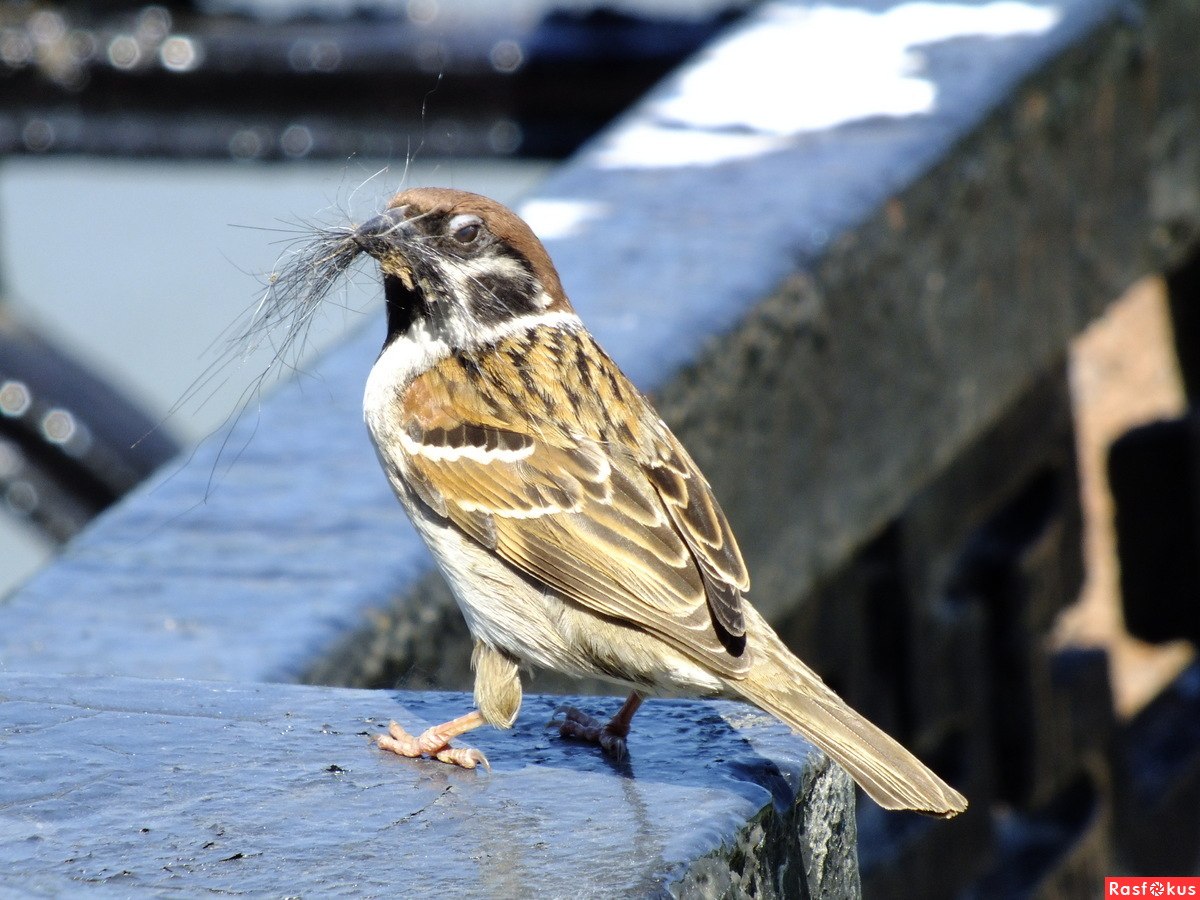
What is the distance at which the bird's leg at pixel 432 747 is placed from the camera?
2611 mm

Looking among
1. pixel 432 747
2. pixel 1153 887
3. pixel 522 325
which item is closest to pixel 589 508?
pixel 522 325

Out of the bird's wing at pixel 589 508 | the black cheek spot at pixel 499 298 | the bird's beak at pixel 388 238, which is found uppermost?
the bird's beak at pixel 388 238

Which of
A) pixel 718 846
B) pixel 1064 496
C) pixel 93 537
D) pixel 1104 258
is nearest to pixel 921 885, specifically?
pixel 1064 496

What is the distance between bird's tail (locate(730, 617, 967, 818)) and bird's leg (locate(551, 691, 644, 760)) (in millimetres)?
228

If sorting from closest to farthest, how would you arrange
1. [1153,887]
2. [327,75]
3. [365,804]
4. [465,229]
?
[365,804] < [465,229] < [1153,887] < [327,75]

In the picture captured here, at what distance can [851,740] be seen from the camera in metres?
2.89

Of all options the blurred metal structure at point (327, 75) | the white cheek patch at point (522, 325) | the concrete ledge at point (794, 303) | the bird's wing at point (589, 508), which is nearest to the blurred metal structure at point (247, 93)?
the blurred metal structure at point (327, 75)

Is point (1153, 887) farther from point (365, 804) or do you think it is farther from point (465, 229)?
point (365, 804)

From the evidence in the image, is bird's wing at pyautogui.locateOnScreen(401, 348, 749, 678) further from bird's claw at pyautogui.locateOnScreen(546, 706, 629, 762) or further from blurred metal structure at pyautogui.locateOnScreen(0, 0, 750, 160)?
blurred metal structure at pyautogui.locateOnScreen(0, 0, 750, 160)

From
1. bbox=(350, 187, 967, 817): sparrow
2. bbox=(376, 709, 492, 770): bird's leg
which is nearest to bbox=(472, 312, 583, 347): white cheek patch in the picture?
bbox=(350, 187, 967, 817): sparrow

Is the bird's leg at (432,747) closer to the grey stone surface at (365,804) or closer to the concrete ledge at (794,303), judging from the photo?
the grey stone surface at (365,804)

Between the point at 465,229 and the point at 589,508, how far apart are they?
58cm

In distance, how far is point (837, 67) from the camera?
5.28 meters

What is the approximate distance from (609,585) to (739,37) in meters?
2.85
